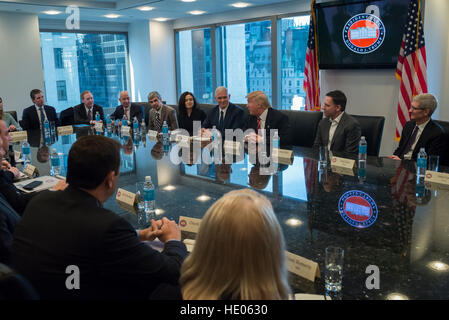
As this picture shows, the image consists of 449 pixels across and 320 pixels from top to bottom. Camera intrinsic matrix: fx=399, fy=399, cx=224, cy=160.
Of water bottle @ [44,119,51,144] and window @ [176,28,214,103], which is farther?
window @ [176,28,214,103]

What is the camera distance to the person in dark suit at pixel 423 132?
2.97 meters

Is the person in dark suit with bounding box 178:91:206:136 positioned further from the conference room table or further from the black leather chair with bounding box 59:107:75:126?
the black leather chair with bounding box 59:107:75:126

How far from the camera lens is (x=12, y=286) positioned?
850mm

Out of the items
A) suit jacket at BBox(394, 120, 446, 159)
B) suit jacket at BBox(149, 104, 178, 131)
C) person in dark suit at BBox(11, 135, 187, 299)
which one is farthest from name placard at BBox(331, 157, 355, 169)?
suit jacket at BBox(149, 104, 178, 131)

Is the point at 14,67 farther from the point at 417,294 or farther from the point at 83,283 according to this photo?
the point at 417,294

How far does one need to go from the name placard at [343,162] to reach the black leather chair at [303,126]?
4.15 ft

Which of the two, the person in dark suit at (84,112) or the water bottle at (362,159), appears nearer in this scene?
the water bottle at (362,159)

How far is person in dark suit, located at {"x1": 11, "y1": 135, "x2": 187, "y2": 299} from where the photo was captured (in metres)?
1.17

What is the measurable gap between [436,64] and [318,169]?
126 inches

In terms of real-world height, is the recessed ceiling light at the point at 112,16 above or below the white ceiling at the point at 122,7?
above

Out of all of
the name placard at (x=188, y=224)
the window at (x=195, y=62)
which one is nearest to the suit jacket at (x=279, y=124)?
the name placard at (x=188, y=224)

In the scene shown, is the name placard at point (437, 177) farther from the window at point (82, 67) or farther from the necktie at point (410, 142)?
the window at point (82, 67)

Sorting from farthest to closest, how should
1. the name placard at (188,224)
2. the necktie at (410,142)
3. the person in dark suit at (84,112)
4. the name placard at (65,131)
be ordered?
1. the person in dark suit at (84,112)
2. the name placard at (65,131)
3. the necktie at (410,142)
4. the name placard at (188,224)

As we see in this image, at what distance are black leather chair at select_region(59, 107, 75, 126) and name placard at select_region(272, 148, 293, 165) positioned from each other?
391cm
